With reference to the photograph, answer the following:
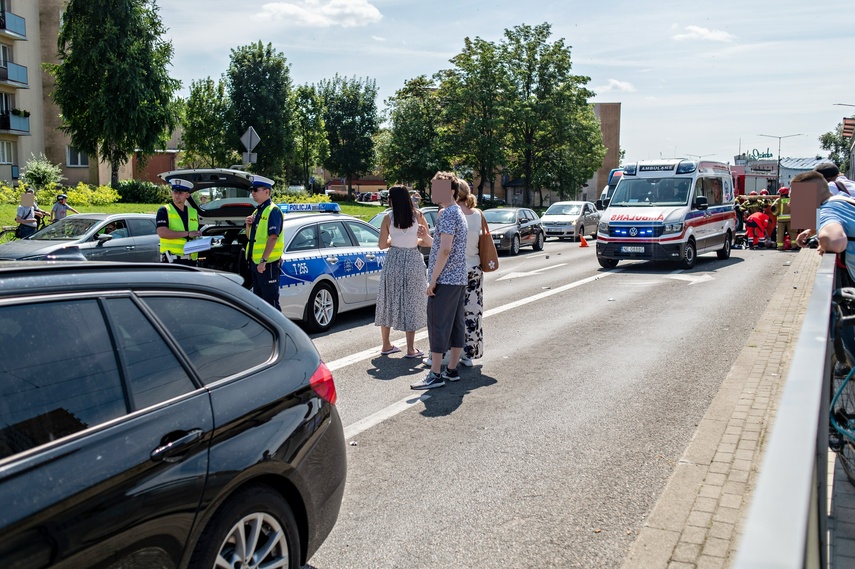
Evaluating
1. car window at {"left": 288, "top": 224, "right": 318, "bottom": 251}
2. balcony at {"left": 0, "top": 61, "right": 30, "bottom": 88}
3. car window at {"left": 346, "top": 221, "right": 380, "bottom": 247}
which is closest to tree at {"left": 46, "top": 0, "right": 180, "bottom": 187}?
balcony at {"left": 0, "top": 61, "right": 30, "bottom": 88}

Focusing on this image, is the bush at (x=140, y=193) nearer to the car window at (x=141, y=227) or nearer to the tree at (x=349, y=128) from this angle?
the car window at (x=141, y=227)

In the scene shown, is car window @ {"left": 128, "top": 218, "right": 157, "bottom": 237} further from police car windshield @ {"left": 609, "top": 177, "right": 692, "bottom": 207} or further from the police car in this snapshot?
police car windshield @ {"left": 609, "top": 177, "right": 692, "bottom": 207}

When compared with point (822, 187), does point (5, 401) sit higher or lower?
lower

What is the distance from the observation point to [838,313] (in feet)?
13.9

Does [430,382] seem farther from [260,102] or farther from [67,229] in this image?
[260,102]

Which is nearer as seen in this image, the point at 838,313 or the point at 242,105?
the point at 838,313

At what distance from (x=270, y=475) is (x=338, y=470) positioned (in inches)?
21.6

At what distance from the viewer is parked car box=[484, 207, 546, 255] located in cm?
2431

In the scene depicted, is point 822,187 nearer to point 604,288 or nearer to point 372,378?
point 372,378

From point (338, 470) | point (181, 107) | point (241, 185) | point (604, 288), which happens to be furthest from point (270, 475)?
point (181, 107)

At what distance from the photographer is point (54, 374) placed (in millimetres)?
2602

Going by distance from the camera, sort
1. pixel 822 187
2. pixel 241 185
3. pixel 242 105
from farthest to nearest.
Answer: pixel 242 105, pixel 241 185, pixel 822 187

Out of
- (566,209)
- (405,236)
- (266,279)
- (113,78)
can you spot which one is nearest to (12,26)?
(113,78)

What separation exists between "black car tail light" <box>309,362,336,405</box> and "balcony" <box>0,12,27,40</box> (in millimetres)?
49983
